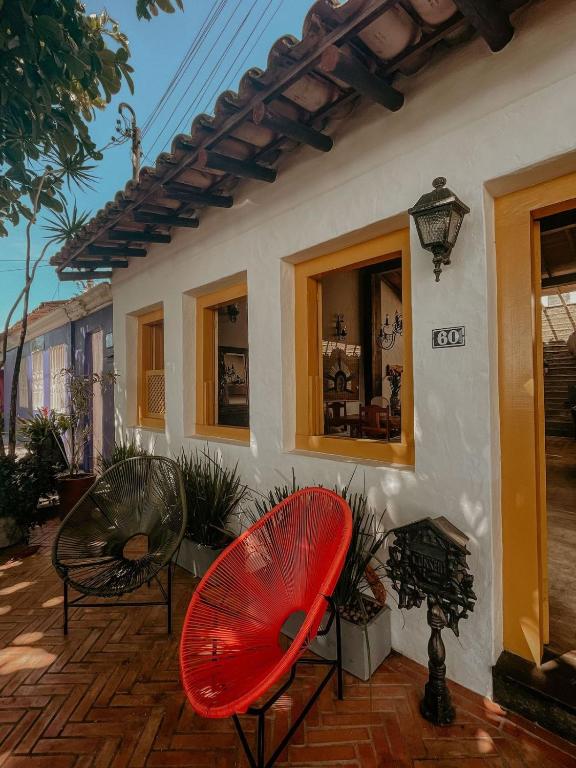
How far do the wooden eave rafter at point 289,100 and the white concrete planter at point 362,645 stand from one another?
2908 mm

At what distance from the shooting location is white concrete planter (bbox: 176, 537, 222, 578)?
10.9 feet

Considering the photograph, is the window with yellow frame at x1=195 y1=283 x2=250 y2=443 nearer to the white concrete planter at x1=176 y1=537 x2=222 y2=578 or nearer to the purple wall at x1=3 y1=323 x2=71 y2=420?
the white concrete planter at x1=176 y1=537 x2=222 y2=578

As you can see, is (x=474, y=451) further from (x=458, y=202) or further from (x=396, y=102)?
(x=396, y=102)

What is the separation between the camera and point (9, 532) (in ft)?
13.8

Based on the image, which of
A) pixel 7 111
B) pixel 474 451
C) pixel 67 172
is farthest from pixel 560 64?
pixel 67 172

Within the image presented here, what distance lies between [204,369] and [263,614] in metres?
2.84

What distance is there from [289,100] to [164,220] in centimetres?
187

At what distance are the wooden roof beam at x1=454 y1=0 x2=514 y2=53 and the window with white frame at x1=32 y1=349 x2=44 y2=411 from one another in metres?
10.4

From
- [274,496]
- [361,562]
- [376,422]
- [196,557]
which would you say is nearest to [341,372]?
[376,422]

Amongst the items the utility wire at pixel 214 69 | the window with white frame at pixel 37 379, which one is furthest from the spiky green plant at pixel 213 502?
the window with white frame at pixel 37 379

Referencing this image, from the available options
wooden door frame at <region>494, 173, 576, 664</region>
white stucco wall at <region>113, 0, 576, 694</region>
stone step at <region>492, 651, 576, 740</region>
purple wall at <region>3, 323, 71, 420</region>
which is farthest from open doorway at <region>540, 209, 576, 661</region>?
purple wall at <region>3, 323, 71, 420</region>

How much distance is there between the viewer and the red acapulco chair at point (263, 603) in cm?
161

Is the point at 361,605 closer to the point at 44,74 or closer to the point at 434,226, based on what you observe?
the point at 434,226

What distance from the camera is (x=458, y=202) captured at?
6.58 ft
